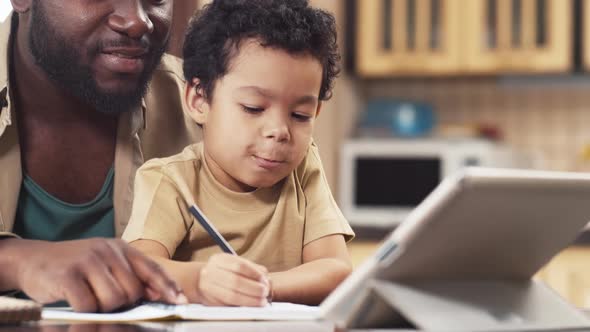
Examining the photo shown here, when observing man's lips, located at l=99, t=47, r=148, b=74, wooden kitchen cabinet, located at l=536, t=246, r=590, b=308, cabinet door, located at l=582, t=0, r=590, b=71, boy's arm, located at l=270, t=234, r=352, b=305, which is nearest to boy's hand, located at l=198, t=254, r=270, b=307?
boy's arm, located at l=270, t=234, r=352, b=305

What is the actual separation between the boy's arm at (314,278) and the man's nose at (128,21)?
0.40 meters

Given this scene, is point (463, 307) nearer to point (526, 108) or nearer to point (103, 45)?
point (103, 45)

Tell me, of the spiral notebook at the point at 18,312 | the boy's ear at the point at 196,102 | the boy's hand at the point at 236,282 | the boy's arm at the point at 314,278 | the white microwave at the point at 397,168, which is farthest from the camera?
the white microwave at the point at 397,168

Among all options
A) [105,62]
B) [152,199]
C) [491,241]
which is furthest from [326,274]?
[105,62]

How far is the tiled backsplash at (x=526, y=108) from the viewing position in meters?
4.05

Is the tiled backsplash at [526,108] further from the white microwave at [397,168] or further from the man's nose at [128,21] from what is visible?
the man's nose at [128,21]

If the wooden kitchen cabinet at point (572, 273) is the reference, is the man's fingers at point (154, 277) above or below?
above

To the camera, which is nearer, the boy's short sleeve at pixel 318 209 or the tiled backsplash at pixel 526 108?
the boy's short sleeve at pixel 318 209

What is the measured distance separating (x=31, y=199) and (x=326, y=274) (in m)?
0.54

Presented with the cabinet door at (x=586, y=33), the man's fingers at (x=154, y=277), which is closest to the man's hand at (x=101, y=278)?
the man's fingers at (x=154, y=277)

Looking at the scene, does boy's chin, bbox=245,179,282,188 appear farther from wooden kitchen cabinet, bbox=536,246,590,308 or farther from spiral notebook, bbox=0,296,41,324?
wooden kitchen cabinet, bbox=536,246,590,308

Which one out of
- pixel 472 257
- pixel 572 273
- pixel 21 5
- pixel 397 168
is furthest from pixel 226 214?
pixel 397 168

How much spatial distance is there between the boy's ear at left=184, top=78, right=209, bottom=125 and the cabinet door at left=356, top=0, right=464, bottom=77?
9.80 feet

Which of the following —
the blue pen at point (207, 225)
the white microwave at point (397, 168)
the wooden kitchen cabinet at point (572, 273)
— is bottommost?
the wooden kitchen cabinet at point (572, 273)
